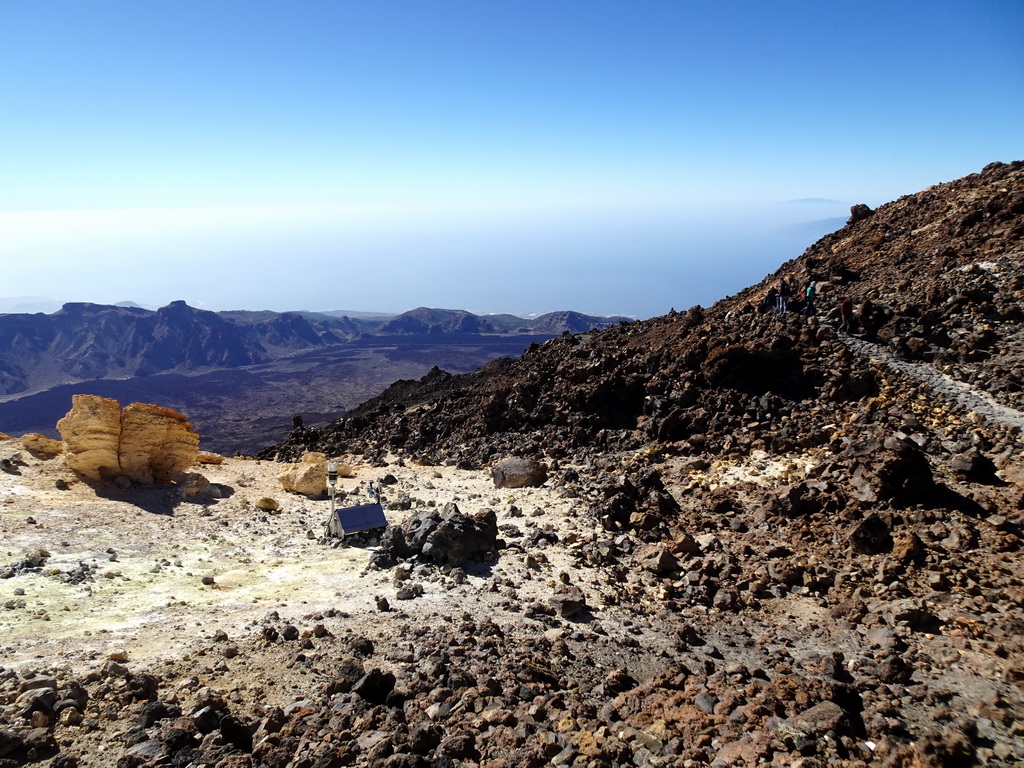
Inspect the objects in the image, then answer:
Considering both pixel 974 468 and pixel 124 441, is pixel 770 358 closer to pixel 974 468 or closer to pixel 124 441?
pixel 974 468

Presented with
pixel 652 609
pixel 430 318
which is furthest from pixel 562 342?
pixel 430 318

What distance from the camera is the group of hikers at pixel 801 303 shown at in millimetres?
15594

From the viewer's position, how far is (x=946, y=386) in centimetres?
1266

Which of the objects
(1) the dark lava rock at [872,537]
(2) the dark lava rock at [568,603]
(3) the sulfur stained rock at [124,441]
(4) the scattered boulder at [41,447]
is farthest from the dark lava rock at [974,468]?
(4) the scattered boulder at [41,447]

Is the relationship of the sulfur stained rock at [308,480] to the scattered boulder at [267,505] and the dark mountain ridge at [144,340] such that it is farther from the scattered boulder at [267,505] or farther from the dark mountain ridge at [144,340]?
the dark mountain ridge at [144,340]

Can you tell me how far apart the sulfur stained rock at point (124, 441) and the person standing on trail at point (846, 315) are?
50.3 feet

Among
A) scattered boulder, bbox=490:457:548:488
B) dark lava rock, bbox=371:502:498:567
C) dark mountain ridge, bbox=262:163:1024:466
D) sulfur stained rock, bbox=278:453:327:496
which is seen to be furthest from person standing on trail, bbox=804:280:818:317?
sulfur stained rock, bbox=278:453:327:496

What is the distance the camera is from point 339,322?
12375 cm

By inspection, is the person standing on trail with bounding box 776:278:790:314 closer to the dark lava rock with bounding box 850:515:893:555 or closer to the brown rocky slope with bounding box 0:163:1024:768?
the brown rocky slope with bounding box 0:163:1024:768

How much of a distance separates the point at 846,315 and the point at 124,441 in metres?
16.4

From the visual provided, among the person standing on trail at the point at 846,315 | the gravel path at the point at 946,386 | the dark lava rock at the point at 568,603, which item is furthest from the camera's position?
the person standing on trail at the point at 846,315

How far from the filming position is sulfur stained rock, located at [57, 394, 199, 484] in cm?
1366

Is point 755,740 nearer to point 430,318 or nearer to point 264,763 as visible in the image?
point 264,763

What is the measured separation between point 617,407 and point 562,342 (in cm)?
712
